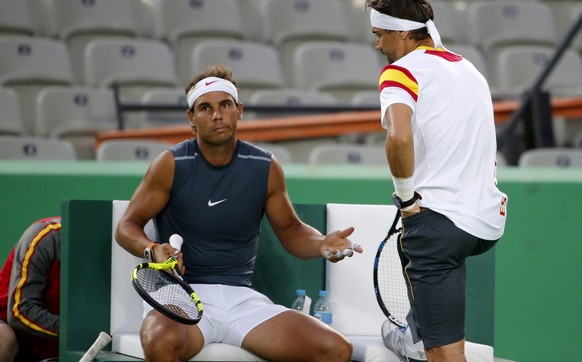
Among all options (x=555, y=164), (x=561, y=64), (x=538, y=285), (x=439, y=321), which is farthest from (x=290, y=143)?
(x=439, y=321)

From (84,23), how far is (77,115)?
1.07 metres

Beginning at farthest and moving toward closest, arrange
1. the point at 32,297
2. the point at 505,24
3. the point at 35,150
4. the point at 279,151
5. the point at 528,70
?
1. the point at 505,24
2. the point at 528,70
3. the point at 279,151
4. the point at 35,150
5. the point at 32,297

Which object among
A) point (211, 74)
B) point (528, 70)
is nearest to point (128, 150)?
point (211, 74)

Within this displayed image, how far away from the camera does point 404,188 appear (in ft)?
10.1

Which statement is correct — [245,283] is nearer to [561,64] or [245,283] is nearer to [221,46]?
[221,46]

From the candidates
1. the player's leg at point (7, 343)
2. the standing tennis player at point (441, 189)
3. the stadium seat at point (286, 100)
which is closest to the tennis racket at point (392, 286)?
the standing tennis player at point (441, 189)

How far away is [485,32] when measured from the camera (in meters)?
8.53

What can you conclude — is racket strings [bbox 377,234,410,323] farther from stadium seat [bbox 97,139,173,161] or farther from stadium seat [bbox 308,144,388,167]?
stadium seat [bbox 97,139,173,161]

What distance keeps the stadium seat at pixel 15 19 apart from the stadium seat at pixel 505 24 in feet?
11.8

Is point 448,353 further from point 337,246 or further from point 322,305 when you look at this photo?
point 322,305

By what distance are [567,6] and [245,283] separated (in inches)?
246

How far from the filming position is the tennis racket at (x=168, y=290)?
3416 mm

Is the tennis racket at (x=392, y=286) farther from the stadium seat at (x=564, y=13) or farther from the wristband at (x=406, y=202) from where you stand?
the stadium seat at (x=564, y=13)

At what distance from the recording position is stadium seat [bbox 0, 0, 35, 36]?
7.24 metres
